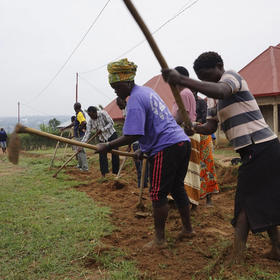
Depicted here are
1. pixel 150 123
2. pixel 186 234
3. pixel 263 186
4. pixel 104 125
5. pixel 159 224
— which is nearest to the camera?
pixel 263 186

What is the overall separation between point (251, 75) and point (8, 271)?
10732 mm

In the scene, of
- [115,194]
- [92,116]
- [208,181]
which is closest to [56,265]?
[208,181]

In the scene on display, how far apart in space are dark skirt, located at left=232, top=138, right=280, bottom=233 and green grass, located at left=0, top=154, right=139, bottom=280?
0.97 m

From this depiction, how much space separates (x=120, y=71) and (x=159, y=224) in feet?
4.59

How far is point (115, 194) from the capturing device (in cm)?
509

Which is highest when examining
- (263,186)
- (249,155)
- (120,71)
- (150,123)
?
(120,71)

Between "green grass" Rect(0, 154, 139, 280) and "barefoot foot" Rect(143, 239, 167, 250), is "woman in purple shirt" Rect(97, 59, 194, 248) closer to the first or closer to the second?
"barefoot foot" Rect(143, 239, 167, 250)

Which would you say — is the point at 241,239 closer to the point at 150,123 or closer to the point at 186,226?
the point at 186,226

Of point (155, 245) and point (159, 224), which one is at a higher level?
point (159, 224)

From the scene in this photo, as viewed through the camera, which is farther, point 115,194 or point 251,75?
point 251,75

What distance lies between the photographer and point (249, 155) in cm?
222

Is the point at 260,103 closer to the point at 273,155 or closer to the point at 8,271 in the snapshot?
the point at 273,155

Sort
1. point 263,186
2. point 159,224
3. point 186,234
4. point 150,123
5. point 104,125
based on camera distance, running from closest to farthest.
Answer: point 263,186, point 150,123, point 159,224, point 186,234, point 104,125

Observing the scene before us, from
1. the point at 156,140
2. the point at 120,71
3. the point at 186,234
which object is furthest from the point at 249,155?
the point at 120,71
